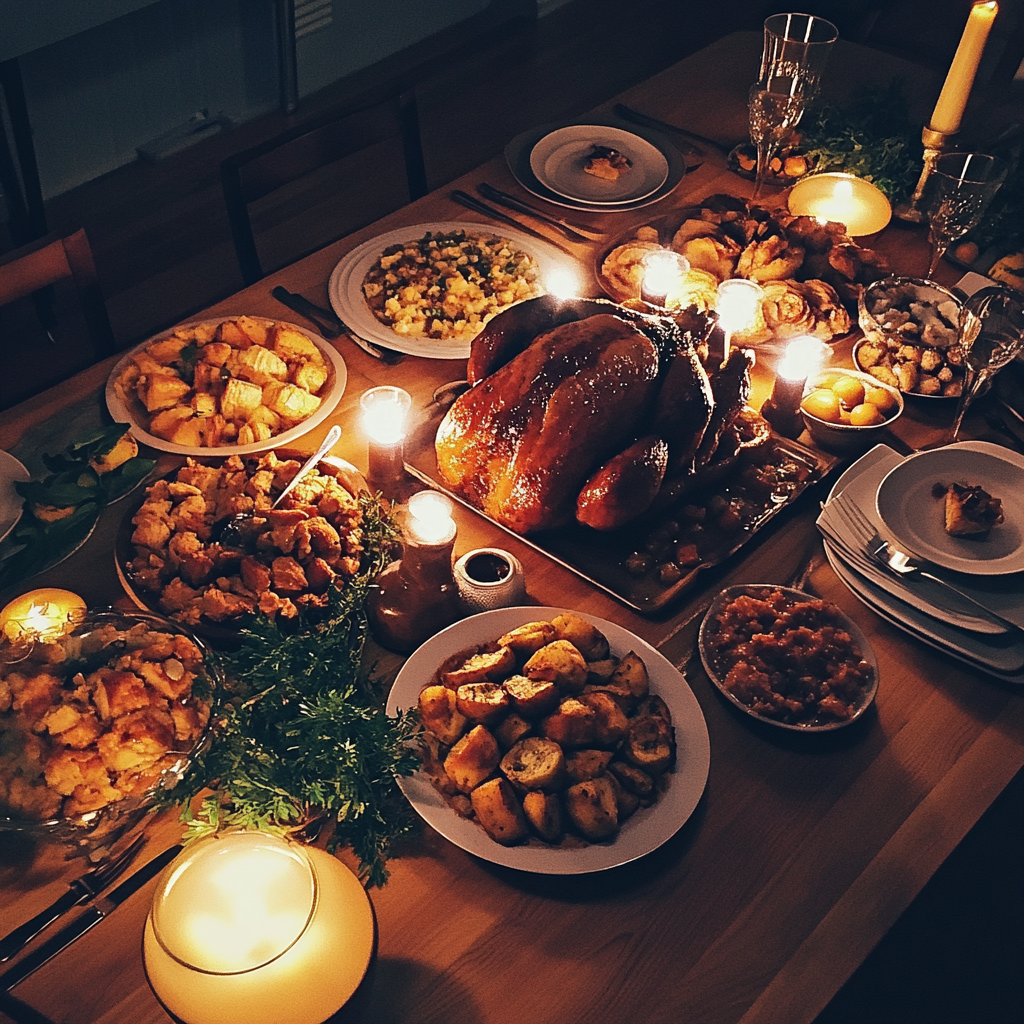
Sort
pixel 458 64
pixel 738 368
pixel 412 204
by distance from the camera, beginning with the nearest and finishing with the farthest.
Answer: pixel 738 368 < pixel 412 204 < pixel 458 64

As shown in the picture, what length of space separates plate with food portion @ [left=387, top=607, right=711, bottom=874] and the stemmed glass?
52.5 inches

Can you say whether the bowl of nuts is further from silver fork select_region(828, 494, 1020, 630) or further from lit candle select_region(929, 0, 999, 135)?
lit candle select_region(929, 0, 999, 135)

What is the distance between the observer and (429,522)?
136cm

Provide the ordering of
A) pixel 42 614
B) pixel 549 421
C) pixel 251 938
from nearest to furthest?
pixel 251 938 < pixel 42 614 < pixel 549 421

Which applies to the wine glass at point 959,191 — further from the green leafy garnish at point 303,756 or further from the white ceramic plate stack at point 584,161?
the green leafy garnish at point 303,756

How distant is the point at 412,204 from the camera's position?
233 cm

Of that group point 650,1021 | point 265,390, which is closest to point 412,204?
point 265,390

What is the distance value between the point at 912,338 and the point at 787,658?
2.86 ft

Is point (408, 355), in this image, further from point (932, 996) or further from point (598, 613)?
point (932, 996)

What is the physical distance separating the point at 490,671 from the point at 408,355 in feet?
2.77

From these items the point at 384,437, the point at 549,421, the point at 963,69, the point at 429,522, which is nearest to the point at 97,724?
the point at 429,522

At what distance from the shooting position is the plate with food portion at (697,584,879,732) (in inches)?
55.2

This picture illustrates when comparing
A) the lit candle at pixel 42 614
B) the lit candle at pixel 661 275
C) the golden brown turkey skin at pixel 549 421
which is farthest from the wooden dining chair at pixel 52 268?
the lit candle at pixel 661 275

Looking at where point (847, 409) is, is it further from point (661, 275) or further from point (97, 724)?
point (97, 724)
